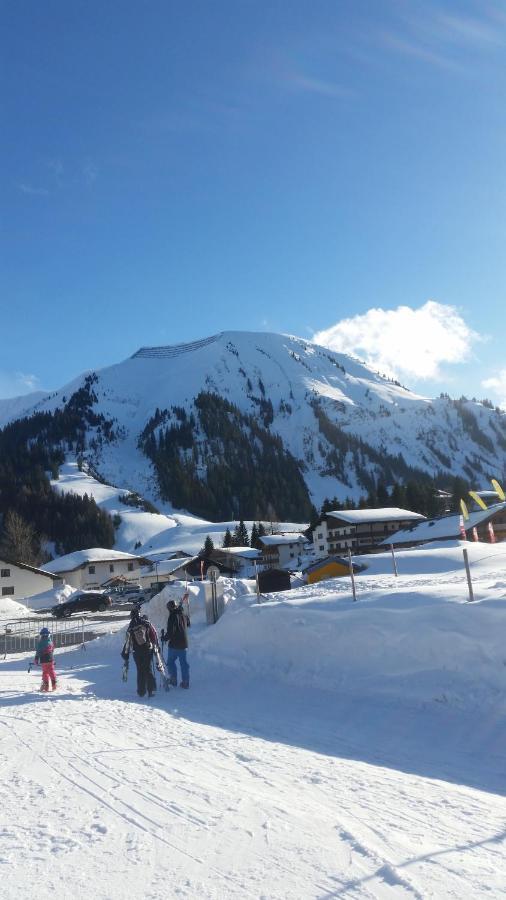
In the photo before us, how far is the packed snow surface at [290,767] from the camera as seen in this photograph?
444 cm

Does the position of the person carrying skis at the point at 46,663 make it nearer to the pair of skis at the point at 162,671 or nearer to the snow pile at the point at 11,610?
the pair of skis at the point at 162,671

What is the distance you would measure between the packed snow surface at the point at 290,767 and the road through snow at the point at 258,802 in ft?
0.08

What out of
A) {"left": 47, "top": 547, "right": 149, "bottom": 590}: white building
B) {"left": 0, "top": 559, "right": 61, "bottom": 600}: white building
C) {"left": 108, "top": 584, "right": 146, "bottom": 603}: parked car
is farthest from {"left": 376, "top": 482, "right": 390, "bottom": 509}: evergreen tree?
{"left": 0, "top": 559, "right": 61, "bottom": 600}: white building

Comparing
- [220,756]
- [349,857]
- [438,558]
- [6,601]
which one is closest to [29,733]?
[220,756]

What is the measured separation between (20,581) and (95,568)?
2248 cm

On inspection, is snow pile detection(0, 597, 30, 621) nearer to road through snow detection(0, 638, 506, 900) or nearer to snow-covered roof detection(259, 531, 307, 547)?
road through snow detection(0, 638, 506, 900)

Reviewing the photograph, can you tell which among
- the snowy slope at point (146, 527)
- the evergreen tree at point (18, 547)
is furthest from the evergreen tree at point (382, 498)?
the evergreen tree at point (18, 547)

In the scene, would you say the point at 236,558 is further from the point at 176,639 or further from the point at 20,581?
the point at 176,639

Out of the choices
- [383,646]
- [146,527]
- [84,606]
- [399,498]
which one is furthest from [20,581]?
[383,646]

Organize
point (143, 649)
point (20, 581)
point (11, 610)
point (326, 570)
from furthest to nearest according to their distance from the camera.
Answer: point (20, 581) < point (11, 610) < point (326, 570) < point (143, 649)

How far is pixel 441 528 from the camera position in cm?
6931

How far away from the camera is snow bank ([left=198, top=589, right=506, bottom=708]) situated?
9.65 metres

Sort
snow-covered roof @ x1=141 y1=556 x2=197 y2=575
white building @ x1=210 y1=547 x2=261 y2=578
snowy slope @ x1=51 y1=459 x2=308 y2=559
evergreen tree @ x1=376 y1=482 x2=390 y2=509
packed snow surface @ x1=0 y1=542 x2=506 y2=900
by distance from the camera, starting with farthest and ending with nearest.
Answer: snowy slope @ x1=51 y1=459 x2=308 y2=559 → evergreen tree @ x1=376 y1=482 x2=390 y2=509 → white building @ x1=210 y1=547 x2=261 y2=578 → snow-covered roof @ x1=141 y1=556 x2=197 y2=575 → packed snow surface @ x1=0 y1=542 x2=506 y2=900

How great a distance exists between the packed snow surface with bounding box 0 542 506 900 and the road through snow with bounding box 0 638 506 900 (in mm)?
23
